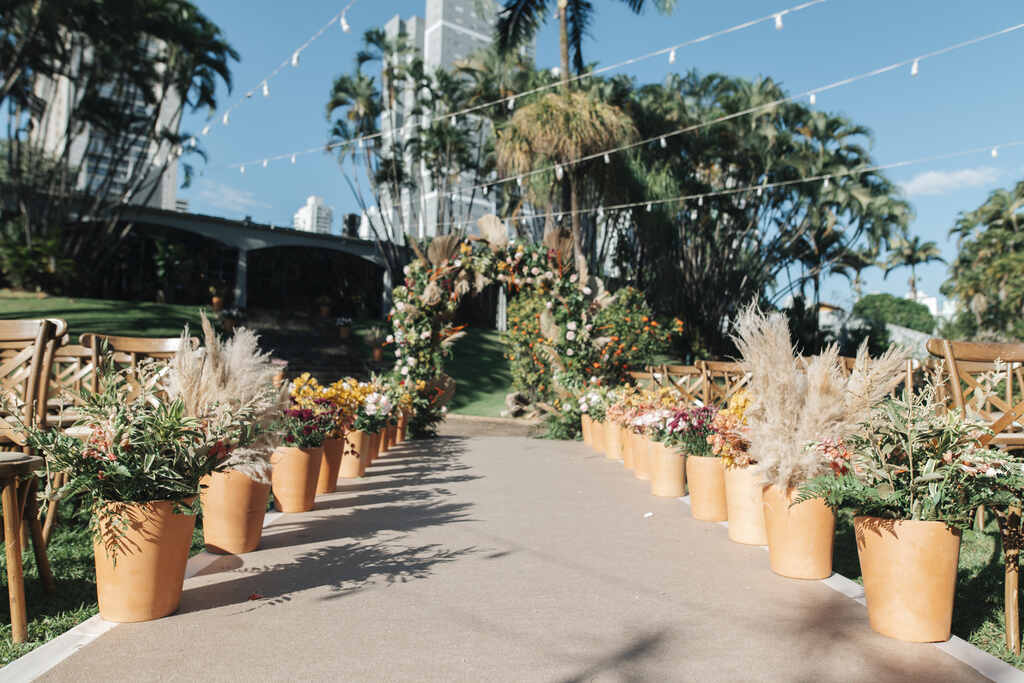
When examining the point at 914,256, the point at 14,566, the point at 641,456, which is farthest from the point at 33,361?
the point at 914,256

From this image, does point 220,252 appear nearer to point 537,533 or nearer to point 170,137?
point 170,137

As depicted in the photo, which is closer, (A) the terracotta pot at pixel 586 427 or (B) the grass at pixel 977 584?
(B) the grass at pixel 977 584

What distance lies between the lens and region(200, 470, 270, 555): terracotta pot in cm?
325

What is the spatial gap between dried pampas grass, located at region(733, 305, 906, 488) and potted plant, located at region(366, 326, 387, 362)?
1551 centimetres

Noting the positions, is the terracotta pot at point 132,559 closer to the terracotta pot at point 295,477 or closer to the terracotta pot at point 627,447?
the terracotta pot at point 295,477

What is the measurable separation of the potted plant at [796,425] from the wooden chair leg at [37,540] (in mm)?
3096

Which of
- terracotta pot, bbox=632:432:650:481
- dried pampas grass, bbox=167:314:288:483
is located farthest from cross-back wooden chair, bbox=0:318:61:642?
terracotta pot, bbox=632:432:650:481

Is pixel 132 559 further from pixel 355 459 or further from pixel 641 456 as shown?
pixel 641 456

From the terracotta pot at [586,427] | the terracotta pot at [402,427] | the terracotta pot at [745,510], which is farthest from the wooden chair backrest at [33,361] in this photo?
the terracotta pot at [586,427]

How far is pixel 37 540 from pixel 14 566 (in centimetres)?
45

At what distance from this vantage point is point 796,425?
3080 millimetres

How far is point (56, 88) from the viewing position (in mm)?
19516

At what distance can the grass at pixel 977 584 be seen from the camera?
93.5 inches

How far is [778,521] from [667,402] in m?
2.35
